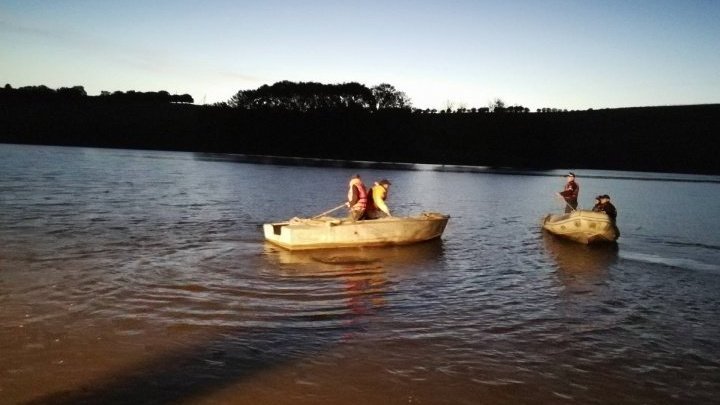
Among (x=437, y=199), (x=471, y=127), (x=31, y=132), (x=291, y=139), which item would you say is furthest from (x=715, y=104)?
(x=31, y=132)

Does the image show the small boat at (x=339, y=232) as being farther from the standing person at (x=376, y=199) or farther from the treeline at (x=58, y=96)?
the treeline at (x=58, y=96)

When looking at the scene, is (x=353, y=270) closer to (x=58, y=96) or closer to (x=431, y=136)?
(x=431, y=136)

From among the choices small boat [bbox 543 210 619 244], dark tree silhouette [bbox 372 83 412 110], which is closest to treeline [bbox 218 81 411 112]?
dark tree silhouette [bbox 372 83 412 110]

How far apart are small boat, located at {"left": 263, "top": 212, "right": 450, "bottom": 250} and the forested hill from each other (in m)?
80.4

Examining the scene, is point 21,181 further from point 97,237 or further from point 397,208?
point 397,208

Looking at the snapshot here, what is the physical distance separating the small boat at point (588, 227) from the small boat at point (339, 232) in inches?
203

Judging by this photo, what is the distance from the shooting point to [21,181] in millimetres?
26828

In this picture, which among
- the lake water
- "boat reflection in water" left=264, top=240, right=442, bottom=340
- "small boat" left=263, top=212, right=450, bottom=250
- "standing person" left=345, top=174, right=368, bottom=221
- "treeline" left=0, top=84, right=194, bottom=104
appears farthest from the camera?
"treeline" left=0, top=84, right=194, bottom=104

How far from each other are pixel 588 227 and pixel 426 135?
295ft

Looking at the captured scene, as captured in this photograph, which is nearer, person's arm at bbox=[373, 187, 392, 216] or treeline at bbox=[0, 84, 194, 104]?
person's arm at bbox=[373, 187, 392, 216]

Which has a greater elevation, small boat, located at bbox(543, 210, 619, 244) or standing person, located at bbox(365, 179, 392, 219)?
standing person, located at bbox(365, 179, 392, 219)

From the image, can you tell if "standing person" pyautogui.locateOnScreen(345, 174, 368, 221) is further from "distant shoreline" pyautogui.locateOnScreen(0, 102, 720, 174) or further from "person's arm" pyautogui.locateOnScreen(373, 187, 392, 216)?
"distant shoreline" pyautogui.locateOnScreen(0, 102, 720, 174)

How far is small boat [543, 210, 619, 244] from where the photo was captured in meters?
15.2

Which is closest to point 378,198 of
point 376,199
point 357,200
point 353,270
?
point 376,199
